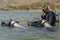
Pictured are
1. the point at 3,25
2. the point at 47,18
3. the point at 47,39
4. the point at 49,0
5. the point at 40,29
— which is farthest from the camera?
the point at 49,0

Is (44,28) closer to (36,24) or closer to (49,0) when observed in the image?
(36,24)

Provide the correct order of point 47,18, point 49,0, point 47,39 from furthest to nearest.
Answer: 1. point 49,0
2. point 47,18
3. point 47,39


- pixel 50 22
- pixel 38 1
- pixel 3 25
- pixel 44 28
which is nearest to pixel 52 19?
pixel 50 22

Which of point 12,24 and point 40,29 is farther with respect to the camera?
point 12,24

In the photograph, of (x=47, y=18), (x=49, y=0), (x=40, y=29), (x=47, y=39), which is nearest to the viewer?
(x=47, y=39)

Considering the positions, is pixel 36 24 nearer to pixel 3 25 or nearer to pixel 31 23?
pixel 31 23

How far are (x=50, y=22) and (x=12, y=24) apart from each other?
11.9 feet

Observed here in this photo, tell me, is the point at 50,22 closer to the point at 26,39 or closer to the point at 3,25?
the point at 3,25

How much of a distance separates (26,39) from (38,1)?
139688 millimetres

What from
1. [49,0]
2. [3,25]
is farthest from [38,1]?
[3,25]

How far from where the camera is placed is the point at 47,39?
18953mm

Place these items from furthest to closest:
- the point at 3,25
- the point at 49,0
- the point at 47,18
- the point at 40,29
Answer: the point at 49,0 → the point at 3,25 → the point at 47,18 → the point at 40,29

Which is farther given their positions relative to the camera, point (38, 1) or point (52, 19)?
point (38, 1)

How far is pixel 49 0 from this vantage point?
519 ft
